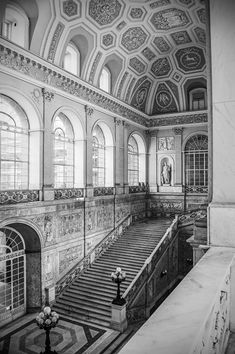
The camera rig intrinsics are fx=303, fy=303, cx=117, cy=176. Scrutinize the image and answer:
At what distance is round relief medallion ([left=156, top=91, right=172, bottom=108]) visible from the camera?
24.3 meters

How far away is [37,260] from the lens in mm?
13836

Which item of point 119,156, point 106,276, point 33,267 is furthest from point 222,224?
point 119,156

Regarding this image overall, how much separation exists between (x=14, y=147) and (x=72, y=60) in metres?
6.11

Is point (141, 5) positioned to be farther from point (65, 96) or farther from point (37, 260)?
point (37, 260)

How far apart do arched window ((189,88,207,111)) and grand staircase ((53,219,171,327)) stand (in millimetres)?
9646

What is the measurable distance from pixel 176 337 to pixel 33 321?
42.7 ft

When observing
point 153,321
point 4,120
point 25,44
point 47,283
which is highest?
point 25,44

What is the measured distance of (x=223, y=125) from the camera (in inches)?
168

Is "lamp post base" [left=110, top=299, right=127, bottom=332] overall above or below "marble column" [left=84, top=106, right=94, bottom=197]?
below

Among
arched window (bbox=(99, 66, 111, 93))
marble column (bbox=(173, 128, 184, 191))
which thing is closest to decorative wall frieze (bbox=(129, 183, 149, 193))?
marble column (bbox=(173, 128, 184, 191))

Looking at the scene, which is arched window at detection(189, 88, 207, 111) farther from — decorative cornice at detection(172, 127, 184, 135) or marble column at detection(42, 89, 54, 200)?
marble column at detection(42, 89, 54, 200)

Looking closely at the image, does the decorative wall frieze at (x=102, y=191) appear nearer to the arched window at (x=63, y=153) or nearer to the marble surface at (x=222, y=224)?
the arched window at (x=63, y=153)

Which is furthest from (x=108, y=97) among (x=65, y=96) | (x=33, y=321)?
(x=33, y=321)

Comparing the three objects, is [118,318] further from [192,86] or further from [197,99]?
[192,86]
